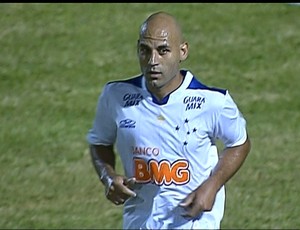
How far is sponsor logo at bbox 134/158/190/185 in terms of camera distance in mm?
5383

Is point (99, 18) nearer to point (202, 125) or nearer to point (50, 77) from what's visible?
point (50, 77)

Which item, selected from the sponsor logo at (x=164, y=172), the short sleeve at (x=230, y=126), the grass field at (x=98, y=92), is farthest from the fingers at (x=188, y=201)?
the grass field at (x=98, y=92)

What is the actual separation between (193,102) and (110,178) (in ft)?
1.71

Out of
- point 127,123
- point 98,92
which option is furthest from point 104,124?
point 98,92

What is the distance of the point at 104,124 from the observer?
559 centimetres

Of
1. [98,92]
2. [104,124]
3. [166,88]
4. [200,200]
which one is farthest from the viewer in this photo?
[98,92]

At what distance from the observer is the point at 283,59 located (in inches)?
423

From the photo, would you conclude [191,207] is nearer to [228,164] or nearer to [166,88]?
[228,164]

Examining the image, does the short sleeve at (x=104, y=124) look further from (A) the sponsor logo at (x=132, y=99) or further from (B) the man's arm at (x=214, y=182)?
(B) the man's arm at (x=214, y=182)

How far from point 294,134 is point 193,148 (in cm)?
439

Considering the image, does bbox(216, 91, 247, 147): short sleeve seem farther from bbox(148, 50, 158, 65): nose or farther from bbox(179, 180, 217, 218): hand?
bbox(148, 50, 158, 65): nose

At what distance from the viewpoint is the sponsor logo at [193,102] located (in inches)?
212

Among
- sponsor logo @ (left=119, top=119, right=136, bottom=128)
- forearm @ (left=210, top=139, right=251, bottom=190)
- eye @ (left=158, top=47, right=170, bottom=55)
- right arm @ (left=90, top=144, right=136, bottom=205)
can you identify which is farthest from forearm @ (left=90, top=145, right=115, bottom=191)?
eye @ (left=158, top=47, right=170, bottom=55)

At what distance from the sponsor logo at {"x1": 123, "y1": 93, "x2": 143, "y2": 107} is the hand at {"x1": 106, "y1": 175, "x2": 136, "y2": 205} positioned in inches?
14.5
